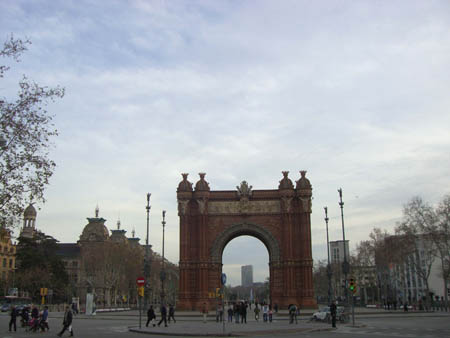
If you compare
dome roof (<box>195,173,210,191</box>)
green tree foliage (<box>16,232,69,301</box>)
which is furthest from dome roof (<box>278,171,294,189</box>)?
green tree foliage (<box>16,232,69,301</box>)

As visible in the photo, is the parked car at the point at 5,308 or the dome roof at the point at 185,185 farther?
the parked car at the point at 5,308

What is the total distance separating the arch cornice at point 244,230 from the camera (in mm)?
57281

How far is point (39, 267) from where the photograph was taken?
83.5 m

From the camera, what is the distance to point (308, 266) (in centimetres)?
5600

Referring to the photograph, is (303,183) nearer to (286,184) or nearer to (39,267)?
(286,184)

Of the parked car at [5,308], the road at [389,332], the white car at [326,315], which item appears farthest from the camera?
the parked car at [5,308]

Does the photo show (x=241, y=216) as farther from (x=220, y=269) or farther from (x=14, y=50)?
(x=14, y=50)

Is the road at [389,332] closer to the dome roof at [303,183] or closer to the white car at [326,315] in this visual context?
the white car at [326,315]

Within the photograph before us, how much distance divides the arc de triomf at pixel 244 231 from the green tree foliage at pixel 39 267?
114 feet

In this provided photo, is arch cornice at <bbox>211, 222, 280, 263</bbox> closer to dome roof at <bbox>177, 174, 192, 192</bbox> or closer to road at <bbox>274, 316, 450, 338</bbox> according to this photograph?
dome roof at <bbox>177, 174, 192, 192</bbox>

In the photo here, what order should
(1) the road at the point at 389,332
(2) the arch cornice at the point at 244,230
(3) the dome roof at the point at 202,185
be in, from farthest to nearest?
(3) the dome roof at the point at 202,185, (2) the arch cornice at the point at 244,230, (1) the road at the point at 389,332

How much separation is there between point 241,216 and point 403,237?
876 inches

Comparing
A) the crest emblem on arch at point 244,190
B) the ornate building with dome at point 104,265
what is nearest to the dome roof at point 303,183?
the crest emblem on arch at point 244,190

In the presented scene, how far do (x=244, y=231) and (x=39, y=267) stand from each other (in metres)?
45.3
